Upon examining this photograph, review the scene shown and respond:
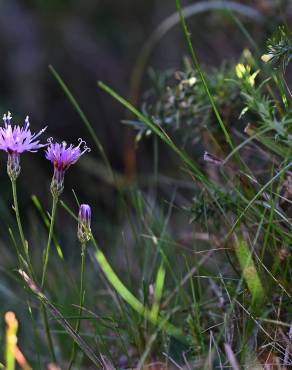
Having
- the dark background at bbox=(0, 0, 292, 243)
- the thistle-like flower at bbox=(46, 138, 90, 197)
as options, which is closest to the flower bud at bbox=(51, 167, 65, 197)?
the thistle-like flower at bbox=(46, 138, 90, 197)

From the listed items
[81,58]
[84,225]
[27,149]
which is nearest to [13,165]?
[27,149]

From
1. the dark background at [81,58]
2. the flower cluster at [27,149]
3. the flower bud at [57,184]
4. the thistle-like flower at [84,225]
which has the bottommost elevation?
the dark background at [81,58]

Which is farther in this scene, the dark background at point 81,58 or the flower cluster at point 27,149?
the dark background at point 81,58

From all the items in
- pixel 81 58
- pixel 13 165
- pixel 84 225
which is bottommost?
pixel 81 58

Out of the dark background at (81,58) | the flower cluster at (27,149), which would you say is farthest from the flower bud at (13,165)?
the dark background at (81,58)

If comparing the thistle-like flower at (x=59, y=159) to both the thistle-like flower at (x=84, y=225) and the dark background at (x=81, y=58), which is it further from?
the dark background at (x=81, y=58)

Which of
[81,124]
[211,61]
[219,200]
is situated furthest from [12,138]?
[81,124]

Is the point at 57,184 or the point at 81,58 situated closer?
the point at 57,184

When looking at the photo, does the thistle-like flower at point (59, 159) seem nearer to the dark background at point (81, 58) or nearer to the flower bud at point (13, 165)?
the flower bud at point (13, 165)

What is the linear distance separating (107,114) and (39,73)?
0.43 m

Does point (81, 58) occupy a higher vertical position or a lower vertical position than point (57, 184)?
lower

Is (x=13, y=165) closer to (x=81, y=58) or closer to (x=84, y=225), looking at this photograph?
(x=84, y=225)

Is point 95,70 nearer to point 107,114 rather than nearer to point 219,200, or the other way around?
point 107,114

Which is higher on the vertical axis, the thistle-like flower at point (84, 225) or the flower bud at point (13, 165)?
the flower bud at point (13, 165)
